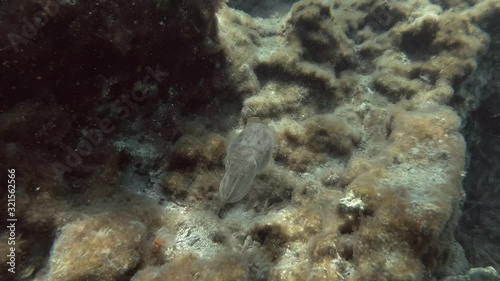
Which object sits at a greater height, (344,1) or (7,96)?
(344,1)

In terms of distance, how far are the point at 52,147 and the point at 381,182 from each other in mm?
4212

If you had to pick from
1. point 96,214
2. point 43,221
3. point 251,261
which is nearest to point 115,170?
point 96,214

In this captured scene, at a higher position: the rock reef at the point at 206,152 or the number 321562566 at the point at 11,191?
the rock reef at the point at 206,152

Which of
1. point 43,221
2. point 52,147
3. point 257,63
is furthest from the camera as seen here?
point 257,63

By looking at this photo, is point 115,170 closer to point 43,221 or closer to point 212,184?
point 43,221

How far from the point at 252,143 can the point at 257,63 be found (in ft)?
7.88

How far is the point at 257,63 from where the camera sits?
607 cm

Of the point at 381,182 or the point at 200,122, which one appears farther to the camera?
the point at 200,122

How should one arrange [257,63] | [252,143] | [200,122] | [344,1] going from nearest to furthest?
[252,143] → [200,122] → [257,63] → [344,1]

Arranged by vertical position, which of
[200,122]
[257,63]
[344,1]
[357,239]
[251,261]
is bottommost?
[251,261]

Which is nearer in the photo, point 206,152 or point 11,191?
point 11,191

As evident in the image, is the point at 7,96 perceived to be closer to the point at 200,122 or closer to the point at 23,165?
the point at 23,165

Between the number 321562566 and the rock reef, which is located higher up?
the rock reef

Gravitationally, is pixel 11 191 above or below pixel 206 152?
below
